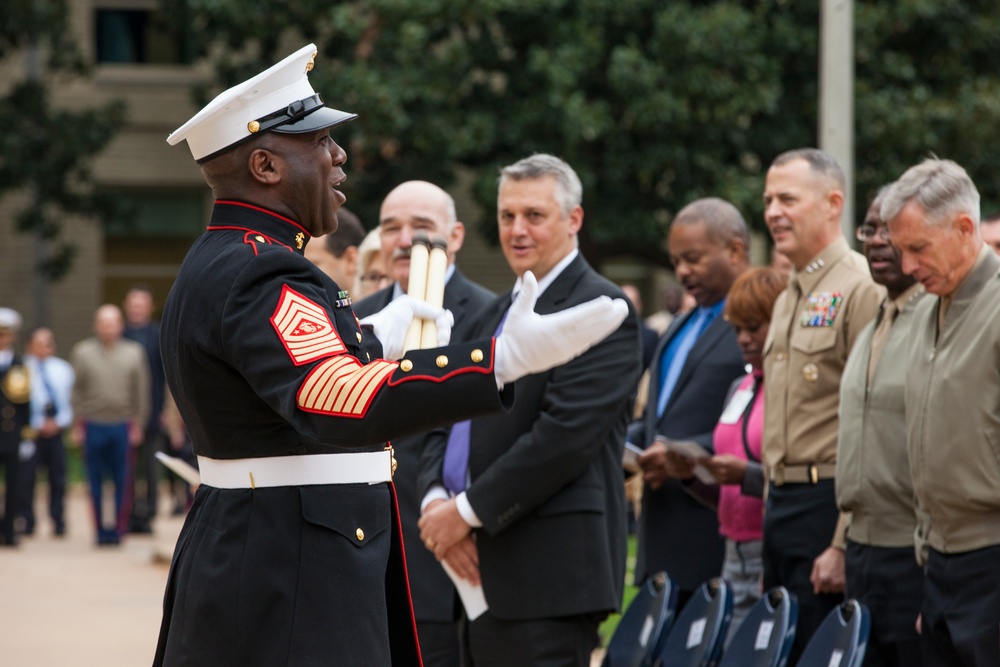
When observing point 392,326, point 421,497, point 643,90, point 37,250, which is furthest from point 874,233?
point 37,250

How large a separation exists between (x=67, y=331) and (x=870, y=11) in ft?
39.7

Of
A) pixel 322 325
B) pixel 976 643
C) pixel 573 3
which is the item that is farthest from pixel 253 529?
pixel 573 3

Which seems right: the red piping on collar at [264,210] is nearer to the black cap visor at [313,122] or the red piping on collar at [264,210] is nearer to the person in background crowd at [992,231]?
the black cap visor at [313,122]

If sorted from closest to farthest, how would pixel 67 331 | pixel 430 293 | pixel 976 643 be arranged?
1. pixel 430 293
2. pixel 976 643
3. pixel 67 331

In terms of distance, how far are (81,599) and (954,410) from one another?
280 inches

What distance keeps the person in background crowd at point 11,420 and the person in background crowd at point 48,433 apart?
159mm

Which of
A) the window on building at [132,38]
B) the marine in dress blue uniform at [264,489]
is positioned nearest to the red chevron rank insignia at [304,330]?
the marine in dress blue uniform at [264,489]

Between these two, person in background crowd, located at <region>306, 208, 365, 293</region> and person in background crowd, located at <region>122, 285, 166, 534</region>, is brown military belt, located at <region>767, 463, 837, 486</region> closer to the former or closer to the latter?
person in background crowd, located at <region>306, 208, 365, 293</region>

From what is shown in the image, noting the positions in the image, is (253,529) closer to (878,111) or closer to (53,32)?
(878,111)

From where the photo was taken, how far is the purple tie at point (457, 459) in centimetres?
464

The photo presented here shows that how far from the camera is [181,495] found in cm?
1527

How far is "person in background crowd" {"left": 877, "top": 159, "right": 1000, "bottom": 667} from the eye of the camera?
387cm

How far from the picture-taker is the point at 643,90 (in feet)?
45.0

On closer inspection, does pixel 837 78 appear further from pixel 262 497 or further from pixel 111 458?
pixel 262 497
